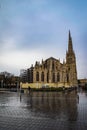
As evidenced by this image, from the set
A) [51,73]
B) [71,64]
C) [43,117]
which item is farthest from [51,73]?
[43,117]

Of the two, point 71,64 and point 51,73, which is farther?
point 71,64

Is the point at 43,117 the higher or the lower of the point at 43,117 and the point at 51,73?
the lower

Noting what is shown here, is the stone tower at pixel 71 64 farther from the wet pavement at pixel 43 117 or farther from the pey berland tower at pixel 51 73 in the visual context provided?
the wet pavement at pixel 43 117

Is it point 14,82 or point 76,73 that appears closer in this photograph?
point 14,82

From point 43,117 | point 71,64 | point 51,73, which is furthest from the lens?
point 71,64

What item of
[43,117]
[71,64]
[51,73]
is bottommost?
[43,117]

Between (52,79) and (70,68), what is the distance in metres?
17.2

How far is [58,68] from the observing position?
149 metres

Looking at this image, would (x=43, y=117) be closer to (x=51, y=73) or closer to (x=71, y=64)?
(x=51, y=73)

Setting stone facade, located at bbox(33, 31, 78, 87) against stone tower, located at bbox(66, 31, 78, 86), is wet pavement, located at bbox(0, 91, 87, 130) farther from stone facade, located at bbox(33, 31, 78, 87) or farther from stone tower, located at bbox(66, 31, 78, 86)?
stone tower, located at bbox(66, 31, 78, 86)

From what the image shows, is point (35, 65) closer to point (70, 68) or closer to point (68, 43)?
point (70, 68)

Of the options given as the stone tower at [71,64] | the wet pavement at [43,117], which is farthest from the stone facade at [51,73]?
the wet pavement at [43,117]

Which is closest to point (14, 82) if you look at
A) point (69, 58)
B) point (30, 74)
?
point (30, 74)

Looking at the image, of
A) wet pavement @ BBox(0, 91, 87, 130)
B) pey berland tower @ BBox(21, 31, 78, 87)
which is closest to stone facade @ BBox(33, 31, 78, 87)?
pey berland tower @ BBox(21, 31, 78, 87)
